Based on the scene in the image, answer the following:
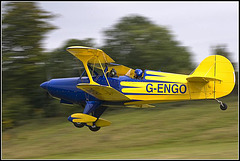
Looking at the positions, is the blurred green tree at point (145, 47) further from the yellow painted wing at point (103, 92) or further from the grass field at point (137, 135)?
the yellow painted wing at point (103, 92)

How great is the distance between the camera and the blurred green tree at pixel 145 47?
2625 centimetres

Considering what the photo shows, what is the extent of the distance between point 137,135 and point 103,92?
23.3 ft

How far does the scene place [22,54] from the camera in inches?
1007

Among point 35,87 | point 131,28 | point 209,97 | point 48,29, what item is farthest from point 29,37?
point 209,97

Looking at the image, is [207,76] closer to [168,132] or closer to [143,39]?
[168,132]

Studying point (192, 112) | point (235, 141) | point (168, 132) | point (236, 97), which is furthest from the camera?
point (236, 97)

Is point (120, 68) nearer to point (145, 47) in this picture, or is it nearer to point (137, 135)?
point (137, 135)

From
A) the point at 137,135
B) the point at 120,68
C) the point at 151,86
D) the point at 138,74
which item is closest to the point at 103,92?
the point at 138,74

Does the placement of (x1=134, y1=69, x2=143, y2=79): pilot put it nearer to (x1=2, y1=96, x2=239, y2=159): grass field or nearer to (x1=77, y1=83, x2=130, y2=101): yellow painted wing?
(x1=77, y1=83, x2=130, y2=101): yellow painted wing

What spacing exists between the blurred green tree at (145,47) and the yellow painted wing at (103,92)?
12.6m

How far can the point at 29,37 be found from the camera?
25812 millimetres

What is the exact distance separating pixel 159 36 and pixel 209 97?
16.6 metres

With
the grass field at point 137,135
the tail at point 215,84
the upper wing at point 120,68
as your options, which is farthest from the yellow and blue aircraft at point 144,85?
the grass field at point 137,135

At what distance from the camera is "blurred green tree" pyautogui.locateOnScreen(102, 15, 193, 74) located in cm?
2625
